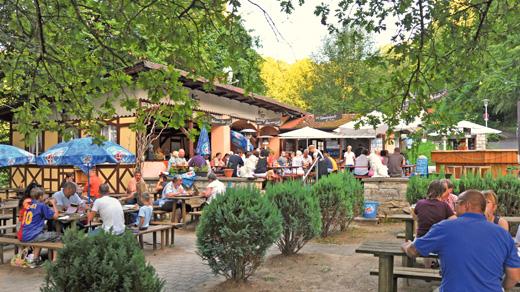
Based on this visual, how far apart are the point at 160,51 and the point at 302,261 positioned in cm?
387

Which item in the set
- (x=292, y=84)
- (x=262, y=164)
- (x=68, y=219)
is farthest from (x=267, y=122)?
(x=292, y=84)

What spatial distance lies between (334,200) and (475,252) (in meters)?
6.17

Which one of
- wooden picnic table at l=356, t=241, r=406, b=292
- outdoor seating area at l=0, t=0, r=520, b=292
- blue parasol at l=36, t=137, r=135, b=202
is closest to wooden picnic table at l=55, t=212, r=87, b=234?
outdoor seating area at l=0, t=0, r=520, b=292

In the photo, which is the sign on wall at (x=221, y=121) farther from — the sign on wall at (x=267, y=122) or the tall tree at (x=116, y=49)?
the tall tree at (x=116, y=49)

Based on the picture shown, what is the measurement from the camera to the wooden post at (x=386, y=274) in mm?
4977

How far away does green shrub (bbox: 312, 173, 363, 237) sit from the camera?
9.30 metres

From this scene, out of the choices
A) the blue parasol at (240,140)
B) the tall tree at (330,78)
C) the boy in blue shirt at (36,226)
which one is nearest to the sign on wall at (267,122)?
the blue parasol at (240,140)

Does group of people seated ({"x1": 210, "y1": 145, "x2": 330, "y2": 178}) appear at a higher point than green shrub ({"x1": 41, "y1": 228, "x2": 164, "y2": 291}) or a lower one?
higher

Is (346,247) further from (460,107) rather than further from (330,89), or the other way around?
(330,89)

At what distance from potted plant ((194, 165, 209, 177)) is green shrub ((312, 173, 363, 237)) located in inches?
216

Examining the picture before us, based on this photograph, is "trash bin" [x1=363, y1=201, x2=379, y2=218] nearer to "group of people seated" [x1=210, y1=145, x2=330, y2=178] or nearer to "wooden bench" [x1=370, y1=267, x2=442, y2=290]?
"group of people seated" [x1=210, y1=145, x2=330, y2=178]

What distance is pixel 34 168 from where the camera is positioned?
62.6 feet

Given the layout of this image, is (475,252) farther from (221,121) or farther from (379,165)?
(221,121)

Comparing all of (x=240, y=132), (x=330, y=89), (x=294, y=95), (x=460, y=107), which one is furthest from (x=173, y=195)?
(x=294, y=95)
